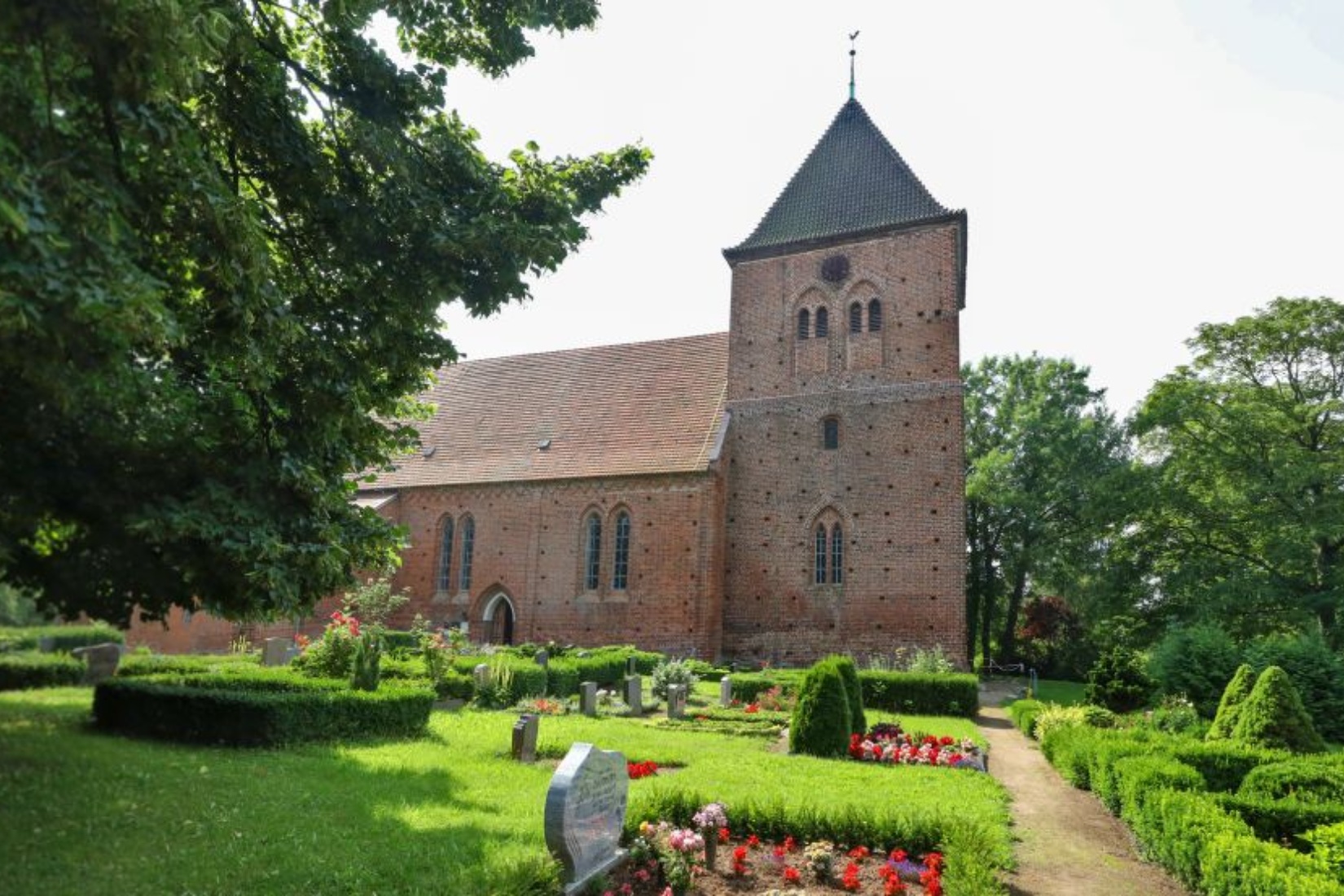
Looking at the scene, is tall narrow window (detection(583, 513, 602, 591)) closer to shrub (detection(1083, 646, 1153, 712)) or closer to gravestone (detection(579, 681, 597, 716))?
gravestone (detection(579, 681, 597, 716))

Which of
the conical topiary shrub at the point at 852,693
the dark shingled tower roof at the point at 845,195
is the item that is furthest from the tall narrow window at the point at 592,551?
the conical topiary shrub at the point at 852,693

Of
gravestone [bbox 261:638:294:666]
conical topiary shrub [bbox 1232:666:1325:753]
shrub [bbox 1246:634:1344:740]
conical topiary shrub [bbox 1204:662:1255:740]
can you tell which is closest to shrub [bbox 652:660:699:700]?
gravestone [bbox 261:638:294:666]

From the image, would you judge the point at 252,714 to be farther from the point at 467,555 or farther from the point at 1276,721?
the point at 467,555

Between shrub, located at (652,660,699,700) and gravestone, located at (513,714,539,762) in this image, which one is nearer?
gravestone, located at (513,714,539,762)

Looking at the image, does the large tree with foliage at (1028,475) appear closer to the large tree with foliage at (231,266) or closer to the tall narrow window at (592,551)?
the tall narrow window at (592,551)

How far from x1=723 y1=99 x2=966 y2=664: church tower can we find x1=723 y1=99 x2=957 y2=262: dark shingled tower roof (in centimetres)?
5

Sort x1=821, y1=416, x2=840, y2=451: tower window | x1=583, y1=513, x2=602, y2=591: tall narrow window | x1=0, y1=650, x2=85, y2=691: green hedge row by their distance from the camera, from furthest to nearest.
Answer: x1=583, y1=513, x2=602, y2=591: tall narrow window
x1=821, y1=416, x2=840, y2=451: tower window
x1=0, y1=650, x2=85, y2=691: green hedge row

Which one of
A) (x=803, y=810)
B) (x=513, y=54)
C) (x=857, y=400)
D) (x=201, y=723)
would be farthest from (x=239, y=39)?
(x=857, y=400)

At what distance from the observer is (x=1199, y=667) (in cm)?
1631

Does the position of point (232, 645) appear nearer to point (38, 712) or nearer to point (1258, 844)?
point (38, 712)

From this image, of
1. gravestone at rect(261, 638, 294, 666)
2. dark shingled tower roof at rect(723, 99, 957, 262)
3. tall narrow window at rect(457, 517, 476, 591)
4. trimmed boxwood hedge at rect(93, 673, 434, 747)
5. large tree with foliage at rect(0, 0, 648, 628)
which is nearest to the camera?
large tree with foliage at rect(0, 0, 648, 628)

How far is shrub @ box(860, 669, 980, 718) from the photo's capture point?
57.4 ft

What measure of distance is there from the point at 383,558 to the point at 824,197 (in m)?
22.2

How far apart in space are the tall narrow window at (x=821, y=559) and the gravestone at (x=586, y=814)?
17.1 m
